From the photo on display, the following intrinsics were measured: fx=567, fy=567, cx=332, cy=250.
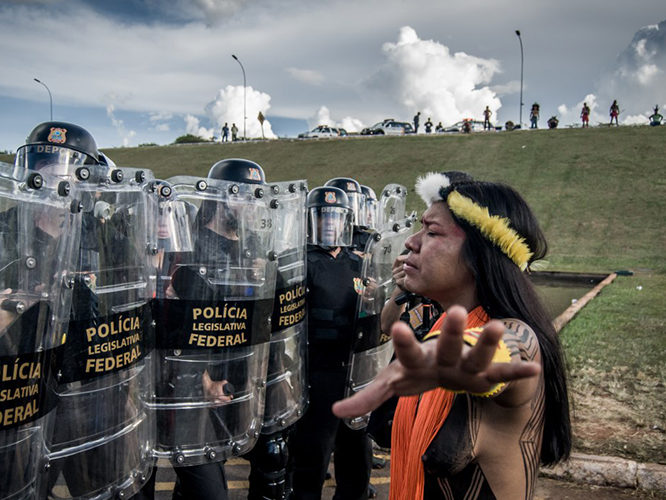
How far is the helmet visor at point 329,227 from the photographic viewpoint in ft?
13.6

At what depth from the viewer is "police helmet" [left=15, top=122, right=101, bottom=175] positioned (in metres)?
3.15

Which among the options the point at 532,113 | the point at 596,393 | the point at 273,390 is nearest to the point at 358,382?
the point at 273,390

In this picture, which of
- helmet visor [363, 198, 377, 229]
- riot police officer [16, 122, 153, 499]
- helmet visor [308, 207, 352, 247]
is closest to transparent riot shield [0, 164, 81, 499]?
riot police officer [16, 122, 153, 499]

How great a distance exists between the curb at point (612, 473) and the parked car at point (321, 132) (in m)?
39.8

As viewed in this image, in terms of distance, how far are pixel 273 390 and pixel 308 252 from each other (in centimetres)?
106

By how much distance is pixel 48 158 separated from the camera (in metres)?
3.15

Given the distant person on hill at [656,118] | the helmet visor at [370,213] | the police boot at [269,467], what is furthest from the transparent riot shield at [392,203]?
the distant person on hill at [656,118]

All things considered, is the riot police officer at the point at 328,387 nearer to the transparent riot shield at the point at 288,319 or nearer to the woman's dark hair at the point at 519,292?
the transparent riot shield at the point at 288,319

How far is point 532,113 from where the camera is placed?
39.3m

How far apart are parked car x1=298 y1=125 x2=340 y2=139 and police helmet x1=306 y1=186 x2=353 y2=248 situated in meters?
39.1

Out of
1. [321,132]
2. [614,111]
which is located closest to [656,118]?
[614,111]

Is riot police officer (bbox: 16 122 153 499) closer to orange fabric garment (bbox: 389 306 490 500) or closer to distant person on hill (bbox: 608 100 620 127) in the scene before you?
orange fabric garment (bbox: 389 306 490 500)

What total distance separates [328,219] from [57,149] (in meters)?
1.87

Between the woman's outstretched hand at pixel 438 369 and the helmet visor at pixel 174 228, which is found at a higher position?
the helmet visor at pixel 174 228
